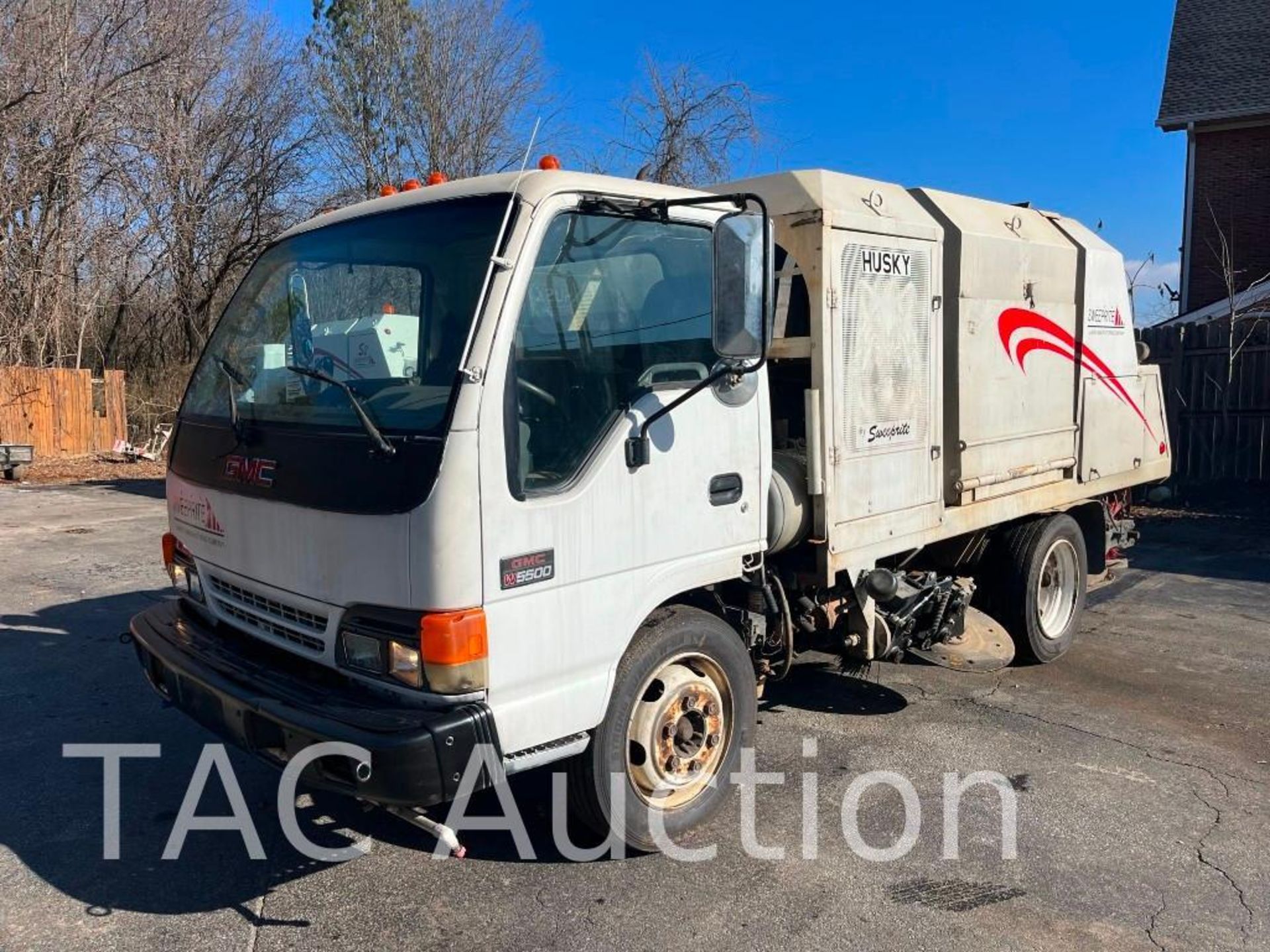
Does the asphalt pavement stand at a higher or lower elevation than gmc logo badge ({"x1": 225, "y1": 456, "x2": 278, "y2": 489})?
lower

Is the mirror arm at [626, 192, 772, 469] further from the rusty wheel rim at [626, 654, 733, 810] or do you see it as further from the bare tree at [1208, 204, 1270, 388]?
the bare tree at [1208, 204, 1270, 388]

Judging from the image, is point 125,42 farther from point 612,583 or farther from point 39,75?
point 612,583

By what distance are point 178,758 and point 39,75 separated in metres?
19.0

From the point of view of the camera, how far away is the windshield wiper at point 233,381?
3.59m

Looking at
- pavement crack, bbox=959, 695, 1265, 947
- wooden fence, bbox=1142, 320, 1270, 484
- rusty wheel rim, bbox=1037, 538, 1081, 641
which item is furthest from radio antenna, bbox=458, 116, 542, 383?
wooden fence, bbox=1142, 320, 1270, 484

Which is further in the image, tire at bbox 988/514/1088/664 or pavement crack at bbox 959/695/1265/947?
tire at bbox 988/514/1088/664

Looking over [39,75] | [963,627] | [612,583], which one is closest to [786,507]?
[612,583]

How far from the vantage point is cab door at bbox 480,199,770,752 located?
9.88ft

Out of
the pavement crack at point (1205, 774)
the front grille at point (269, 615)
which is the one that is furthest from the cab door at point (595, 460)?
the pavement crack at point (1205, 774)

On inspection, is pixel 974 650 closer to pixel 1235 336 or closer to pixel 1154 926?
pixel 1154 926

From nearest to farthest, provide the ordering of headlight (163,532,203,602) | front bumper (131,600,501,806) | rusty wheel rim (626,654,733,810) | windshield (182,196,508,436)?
front bumper (131,600,501,806), windshield (182,196,508,436), rusty wheel rim (626,654,733,810), headlight (163,532,203,602)

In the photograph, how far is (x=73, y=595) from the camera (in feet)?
25.5

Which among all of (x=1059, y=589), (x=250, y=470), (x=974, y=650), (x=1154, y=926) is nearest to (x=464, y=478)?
(x=250, y=470)

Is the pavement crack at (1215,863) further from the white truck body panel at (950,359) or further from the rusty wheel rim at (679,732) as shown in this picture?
the rusty wheel rim at (679,732)
